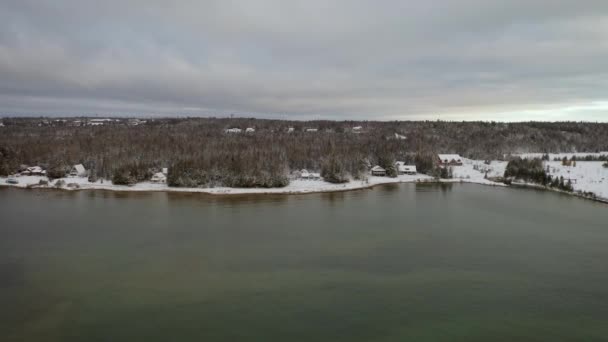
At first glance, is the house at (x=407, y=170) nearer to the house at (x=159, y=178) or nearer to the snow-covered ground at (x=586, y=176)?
the snow-covered ground at (x=586, y=176)

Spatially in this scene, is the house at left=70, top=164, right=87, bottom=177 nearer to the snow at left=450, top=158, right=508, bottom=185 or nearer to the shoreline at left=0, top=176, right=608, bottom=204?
the shoreline at left=0, top=176, right=608, bottom=204

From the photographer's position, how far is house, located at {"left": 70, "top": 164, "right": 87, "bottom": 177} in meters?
40.3

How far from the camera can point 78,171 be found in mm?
40750

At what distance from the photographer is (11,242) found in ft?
55.2

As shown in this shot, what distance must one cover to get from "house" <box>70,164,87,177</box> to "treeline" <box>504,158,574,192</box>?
151ft

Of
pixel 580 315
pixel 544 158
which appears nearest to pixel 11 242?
pixel 580 315

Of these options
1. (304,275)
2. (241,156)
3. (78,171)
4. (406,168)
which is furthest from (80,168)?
(304,275)

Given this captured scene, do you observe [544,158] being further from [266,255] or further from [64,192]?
[64,192]

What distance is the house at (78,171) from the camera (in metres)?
40.3

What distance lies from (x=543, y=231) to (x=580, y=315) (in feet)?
32.5

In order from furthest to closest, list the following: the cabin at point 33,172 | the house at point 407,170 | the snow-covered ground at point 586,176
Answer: the house at point 407,170
the cabin at point 33,172
the snow-covered ground at point 586,176

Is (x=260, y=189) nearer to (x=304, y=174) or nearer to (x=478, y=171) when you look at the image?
(x=304, y=174)

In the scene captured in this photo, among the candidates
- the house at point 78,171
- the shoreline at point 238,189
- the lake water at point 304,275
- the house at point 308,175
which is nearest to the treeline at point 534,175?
the shoreline at point 238,189

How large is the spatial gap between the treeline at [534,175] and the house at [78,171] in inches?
1813
